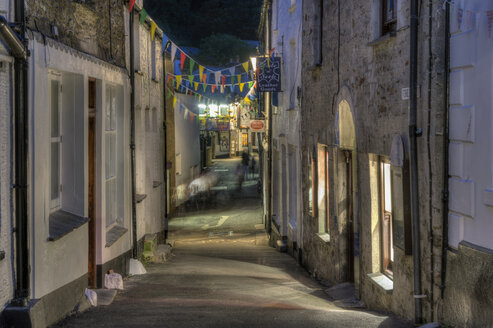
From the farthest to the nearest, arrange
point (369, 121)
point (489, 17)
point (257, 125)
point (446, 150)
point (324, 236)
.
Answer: point (257, 125)
point (324, 236)
point (369, 121)
point (446, 150)
point (489, 17)

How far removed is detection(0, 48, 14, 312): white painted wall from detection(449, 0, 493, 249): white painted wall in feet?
13.7

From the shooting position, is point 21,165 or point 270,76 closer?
point 21,165

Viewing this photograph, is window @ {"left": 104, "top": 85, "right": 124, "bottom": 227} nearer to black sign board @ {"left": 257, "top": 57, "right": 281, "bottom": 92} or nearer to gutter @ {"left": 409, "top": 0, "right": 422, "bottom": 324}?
gutter @ {"left": 409, "top": 0, "right": 422, "bottom": 324}

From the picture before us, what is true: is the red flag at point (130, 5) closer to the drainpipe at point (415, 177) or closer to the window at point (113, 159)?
the window at point (113, 159)

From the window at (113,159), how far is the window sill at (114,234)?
0.38ft

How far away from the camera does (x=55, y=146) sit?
747 cm

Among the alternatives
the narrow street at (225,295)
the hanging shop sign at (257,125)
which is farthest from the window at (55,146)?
the hanging shop sign at (257,125)

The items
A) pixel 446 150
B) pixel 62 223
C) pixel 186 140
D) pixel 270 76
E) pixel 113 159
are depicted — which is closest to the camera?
pixel 446 150

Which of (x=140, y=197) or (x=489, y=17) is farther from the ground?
(x=489, y=17)

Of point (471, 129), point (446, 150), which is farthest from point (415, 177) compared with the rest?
point (471, 129)

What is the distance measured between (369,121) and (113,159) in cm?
422

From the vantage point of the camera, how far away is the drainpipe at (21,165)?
19.2ft

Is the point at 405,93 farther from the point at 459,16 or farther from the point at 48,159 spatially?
the point at 48,159

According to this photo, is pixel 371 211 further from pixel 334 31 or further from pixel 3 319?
pixel 3 319
